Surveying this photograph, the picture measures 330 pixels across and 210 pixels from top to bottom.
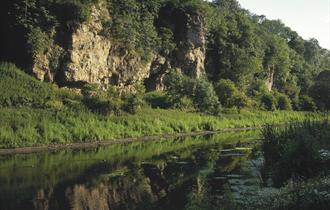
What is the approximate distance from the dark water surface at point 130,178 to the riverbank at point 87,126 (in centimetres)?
291

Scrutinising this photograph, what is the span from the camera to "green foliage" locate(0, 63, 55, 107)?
49.5 meters

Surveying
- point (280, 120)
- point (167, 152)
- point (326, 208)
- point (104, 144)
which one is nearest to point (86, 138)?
point (104, 144)

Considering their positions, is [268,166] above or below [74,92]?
below

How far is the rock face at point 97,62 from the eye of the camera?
60.9 metres

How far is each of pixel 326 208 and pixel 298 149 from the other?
10.0m

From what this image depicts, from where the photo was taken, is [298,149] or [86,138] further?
[86,138]

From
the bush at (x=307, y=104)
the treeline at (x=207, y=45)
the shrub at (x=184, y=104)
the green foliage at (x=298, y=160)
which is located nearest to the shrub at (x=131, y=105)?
the treeline at (x=207, y=45)

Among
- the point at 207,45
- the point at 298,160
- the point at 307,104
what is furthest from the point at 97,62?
the point at 307,104

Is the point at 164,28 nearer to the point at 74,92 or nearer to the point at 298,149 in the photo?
the point at 74,92

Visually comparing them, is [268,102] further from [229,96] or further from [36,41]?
[36,41]

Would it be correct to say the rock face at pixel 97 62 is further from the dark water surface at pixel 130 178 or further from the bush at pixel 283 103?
the bush at pixel 283 103

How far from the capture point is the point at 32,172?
103 ft

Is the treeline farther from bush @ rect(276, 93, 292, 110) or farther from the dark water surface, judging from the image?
the dark water surface

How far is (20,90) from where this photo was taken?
5188cm
